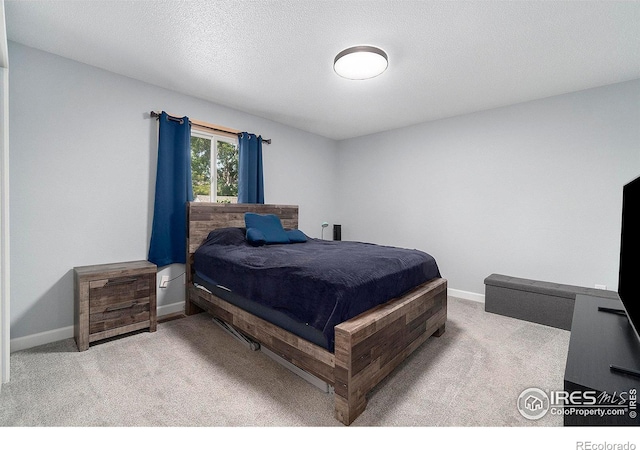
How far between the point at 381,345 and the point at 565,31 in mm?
2642

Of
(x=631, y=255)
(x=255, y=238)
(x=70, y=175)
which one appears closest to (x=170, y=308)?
(x=255, y=238)

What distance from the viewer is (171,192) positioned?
123 inches

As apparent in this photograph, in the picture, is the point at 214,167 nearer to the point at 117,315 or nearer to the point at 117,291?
the point at 117,291

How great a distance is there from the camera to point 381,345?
1.78 m

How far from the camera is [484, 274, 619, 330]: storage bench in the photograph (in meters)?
2.81

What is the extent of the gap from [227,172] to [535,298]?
3980mm

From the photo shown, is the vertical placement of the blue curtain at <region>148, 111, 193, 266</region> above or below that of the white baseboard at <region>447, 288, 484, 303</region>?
above

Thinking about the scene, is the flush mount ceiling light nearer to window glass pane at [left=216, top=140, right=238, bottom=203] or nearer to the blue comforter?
the blue comforter

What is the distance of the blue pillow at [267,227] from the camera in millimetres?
3282

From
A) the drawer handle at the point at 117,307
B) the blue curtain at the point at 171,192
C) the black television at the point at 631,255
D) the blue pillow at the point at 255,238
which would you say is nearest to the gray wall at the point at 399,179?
the blue curtain at the point at 171,192

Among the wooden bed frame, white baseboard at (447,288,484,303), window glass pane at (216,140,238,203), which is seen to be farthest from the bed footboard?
window glass pane at (216,140,238,203)

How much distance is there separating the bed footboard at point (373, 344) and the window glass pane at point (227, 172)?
2.69 m

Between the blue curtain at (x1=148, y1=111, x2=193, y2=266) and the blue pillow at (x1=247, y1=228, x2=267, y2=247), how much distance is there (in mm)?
782

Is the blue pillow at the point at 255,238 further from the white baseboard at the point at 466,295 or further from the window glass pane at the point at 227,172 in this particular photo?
the white baseboard at the point at 466,295
